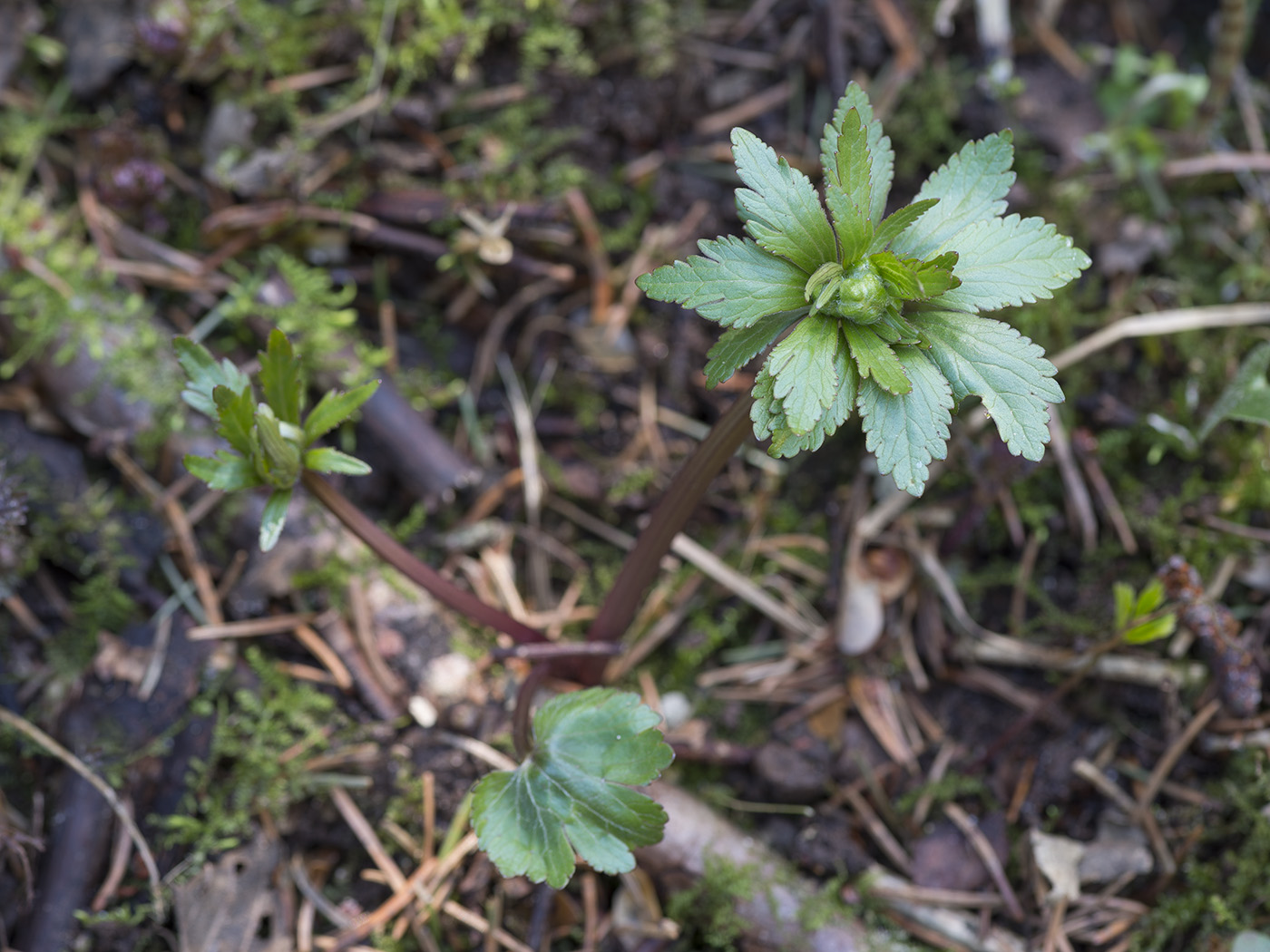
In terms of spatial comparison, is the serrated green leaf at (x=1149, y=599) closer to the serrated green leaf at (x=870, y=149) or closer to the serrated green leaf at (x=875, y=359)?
the serrated green leaf at (x=875, y=359)

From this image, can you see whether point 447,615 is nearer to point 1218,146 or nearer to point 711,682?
point 711,682

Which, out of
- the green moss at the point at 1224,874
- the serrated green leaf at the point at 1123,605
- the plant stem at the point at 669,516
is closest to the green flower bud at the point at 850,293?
the plant stem at the point at 669,516

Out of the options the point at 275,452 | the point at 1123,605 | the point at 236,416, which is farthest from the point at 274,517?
the point at 1123,605

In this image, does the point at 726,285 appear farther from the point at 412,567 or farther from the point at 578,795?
the point at 578,795

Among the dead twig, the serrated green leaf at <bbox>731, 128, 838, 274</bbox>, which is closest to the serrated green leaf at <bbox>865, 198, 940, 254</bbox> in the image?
the serrated green leaf at <bbox>731, 128, 838, 274</bbox>

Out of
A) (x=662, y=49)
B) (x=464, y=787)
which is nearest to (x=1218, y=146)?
(x=662, y=49)

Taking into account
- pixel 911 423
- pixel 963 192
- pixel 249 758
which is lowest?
pixel 249 758

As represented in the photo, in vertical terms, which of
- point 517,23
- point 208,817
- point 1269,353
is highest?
point 517,23
